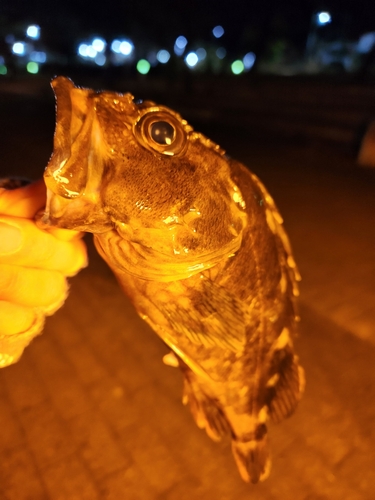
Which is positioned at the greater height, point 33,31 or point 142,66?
point 33,31

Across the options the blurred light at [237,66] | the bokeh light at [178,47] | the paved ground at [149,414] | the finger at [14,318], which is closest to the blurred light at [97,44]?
the bokeh light at [178,47]

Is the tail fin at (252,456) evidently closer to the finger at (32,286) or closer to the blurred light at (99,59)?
the finger at (32,286)

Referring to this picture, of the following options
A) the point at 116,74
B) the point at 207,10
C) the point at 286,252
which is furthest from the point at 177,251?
the point at 116,74

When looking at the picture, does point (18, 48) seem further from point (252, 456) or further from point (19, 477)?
point (252, 456)

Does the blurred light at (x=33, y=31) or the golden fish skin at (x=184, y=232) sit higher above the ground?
the blurred light at (x=33, y=31)

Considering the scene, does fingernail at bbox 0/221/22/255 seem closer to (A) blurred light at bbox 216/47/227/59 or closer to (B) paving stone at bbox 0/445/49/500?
(B) paving stone at bbox 0/445/49/500

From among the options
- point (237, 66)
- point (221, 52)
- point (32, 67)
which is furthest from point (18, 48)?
point (237, 66)

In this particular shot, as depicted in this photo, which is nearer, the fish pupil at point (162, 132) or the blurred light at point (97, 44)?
the fish pupil at point (162, 132)
